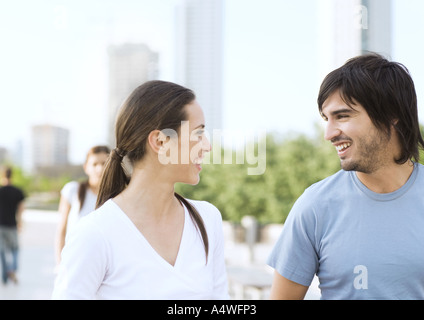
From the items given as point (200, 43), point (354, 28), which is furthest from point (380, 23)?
point (200, 43)

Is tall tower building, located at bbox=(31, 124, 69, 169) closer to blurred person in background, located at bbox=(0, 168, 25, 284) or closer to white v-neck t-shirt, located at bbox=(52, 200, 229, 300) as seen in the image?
blurred person in background, located at bbox=(0, 168, 25, 284)

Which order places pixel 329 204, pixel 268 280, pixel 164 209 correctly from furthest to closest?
1. pixel 268 280
2. pixel 329 204
3. pixel 164 209

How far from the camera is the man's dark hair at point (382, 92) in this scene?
63.2 inches

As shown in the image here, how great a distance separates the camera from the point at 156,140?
1446mm

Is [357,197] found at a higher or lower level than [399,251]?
higher

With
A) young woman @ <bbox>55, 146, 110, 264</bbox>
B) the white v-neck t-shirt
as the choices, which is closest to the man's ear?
the white v-neck t-shirt

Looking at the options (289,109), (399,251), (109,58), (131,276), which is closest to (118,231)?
(131,276)

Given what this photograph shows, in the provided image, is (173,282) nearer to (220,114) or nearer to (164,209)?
(164,209)

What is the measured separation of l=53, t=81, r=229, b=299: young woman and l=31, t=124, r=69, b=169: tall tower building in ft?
86.6

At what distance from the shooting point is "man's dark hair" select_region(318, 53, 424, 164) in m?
1.60

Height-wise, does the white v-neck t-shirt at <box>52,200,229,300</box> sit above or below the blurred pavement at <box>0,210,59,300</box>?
above

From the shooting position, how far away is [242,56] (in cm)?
2209

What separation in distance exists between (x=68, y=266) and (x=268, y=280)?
328 cm

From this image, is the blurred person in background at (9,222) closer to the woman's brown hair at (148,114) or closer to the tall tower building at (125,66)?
the woman's brown hair at (148,114)
